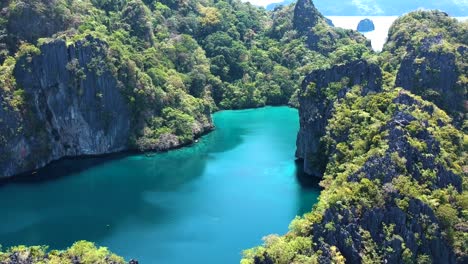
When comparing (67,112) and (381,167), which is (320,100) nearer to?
(381,167)

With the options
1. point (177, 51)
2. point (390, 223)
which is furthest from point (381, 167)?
point (177, 51)

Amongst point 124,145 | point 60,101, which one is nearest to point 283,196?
point 124,145

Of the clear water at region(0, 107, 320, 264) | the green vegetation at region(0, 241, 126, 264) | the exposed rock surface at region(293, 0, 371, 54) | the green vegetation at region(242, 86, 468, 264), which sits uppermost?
the exposed rock surface at region(293, 0, 371, 54)

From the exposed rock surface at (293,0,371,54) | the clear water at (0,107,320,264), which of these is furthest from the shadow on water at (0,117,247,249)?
the exposed rock surface at (293,0,371,54)

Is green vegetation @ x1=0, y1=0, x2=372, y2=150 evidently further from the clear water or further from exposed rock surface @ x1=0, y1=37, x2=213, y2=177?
the clear water

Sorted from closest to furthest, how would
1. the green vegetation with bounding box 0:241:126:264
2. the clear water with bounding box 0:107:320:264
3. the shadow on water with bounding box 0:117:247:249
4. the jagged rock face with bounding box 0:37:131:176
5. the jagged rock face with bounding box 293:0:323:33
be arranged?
the green vegetation with bounding box 0:241:126:264 < the clear water with bounding box 0:107:320:264 < the shadow on water with bounding box 0:117:247:249 < the jagged rock face with bounding box 0:37:131:176 < the jagged rock face with bounding box 293:0:323:33
